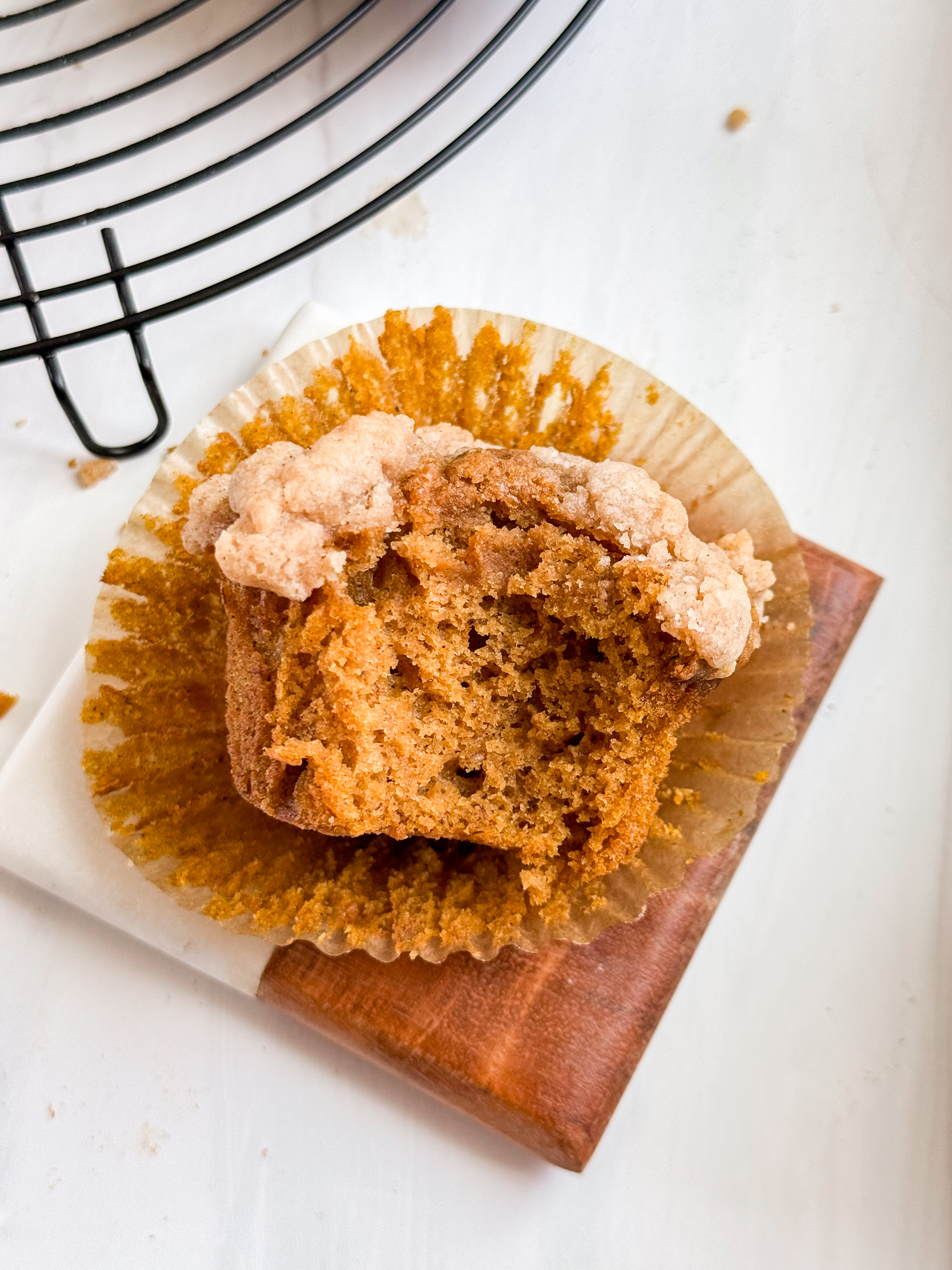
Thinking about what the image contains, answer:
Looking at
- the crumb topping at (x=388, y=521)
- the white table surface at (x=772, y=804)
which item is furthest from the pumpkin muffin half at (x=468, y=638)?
the white table surface at (x=772, y=804)

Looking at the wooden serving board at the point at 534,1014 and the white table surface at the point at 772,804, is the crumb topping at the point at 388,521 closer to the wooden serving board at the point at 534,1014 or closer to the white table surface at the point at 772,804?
the wooden serving board at the point at 534,1014

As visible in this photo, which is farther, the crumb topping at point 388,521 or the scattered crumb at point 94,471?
the scattered crumb at point 94,471

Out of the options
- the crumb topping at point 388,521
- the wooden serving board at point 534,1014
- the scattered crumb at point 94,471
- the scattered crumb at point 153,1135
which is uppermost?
the crumb topping at point 388,521

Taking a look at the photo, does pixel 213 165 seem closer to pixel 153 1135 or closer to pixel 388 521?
pixel 388 521

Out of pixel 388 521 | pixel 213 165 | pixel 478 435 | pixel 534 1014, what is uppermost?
pixel 213 165

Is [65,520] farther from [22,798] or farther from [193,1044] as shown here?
[193,1044]

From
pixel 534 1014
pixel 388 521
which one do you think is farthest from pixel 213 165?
pixel 534 1014

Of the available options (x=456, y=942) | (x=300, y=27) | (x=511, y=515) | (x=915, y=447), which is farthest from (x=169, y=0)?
(x=456, y=942)
